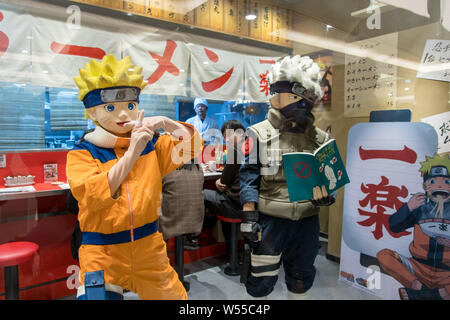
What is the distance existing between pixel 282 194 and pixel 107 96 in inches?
31.3

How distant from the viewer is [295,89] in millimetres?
1238

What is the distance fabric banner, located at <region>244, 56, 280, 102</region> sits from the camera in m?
1.38

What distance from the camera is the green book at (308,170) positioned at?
4.07 ft

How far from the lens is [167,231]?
1.70 meters

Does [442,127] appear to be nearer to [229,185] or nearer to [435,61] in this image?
[435,61]

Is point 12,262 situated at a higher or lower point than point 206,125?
lower

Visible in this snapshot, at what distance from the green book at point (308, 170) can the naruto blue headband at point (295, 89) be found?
8.2 inches

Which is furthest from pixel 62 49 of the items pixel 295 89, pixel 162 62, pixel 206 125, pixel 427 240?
pixel 427 240

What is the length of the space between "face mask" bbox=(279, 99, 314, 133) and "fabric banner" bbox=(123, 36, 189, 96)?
0.54 m

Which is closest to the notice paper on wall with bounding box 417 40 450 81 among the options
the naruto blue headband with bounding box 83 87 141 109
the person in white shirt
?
the person in white shirt

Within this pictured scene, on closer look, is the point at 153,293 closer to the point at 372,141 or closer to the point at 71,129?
the point at 71,129

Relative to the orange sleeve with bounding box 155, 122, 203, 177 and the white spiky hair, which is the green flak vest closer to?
the white spiky hair
